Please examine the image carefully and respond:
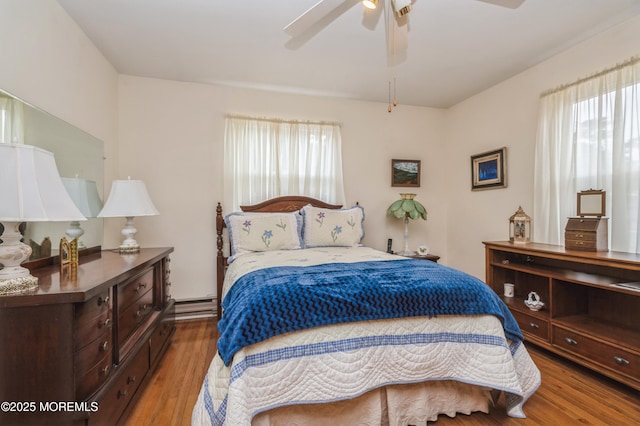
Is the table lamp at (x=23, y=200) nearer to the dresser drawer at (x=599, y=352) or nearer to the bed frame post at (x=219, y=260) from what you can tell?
the bed frame post at (x=219, y=260)

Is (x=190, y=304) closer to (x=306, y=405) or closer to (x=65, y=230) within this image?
(x=65, y=230)

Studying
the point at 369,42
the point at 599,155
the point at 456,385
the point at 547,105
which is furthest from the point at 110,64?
the point at 599,155

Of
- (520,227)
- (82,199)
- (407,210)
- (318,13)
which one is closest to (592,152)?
(520,227)

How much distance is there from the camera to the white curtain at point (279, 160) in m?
3.31

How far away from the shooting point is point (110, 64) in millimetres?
2820

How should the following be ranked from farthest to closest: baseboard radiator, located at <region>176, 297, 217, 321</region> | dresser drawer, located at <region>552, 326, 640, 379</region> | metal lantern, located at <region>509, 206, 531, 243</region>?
baseboard radiator, located at <region>176, 297, 217, 321</region> < metal lantern, located at <region>509, 206, 531, 243</region> < dresser drawer, located at <region>552, 326, 640, 379</region>

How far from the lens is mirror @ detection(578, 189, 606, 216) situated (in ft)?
7.30

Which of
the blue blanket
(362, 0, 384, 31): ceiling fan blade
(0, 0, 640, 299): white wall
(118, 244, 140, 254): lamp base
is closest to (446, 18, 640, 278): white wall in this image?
(0, 0, 640, 299): white wall

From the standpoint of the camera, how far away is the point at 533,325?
2430 millimetres

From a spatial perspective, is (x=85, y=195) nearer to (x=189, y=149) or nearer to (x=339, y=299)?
(x=189, y=149)

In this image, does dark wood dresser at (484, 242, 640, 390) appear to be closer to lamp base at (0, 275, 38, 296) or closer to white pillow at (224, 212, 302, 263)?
white pillow at (224, 212, 302, 263)

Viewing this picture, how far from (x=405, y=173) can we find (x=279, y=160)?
5.46 feet

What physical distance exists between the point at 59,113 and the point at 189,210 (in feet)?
4.66

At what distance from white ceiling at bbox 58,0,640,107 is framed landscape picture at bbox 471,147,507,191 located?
0.79m
